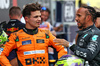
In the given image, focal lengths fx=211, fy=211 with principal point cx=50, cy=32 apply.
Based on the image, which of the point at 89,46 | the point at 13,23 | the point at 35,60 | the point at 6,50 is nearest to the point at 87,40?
the point at 89,46

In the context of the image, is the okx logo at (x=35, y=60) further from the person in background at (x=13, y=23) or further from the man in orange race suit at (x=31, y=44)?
the person in background at (x=13, y=23)

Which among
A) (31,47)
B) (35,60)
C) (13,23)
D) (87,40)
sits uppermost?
(13,23)

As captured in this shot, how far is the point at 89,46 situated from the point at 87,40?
15cm

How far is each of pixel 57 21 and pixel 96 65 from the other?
312 inches

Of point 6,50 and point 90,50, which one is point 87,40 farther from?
point 6,50

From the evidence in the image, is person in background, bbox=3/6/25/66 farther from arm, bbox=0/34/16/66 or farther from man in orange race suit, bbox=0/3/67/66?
arm, bbox=0/34/16/66

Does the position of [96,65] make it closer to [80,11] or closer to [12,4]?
[80,11]

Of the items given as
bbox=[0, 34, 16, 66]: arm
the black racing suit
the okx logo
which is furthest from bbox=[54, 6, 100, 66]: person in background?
bbox=[0, 34, 16, 66]: arm

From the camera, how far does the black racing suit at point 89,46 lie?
329cm

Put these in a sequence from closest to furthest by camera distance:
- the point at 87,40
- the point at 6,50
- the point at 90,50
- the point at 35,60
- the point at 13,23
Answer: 1. the point at 90,50
2. the point at 87,40
3. the point at 6,50
4. the point at 35,60
5. the point at 13,23

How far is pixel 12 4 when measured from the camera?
552 centimetres

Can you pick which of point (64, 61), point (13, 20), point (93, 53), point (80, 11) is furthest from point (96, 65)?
point (13, 20)

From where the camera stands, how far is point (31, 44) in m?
3.72

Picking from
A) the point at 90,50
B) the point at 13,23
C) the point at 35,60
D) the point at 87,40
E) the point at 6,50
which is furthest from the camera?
the point at 13,23
